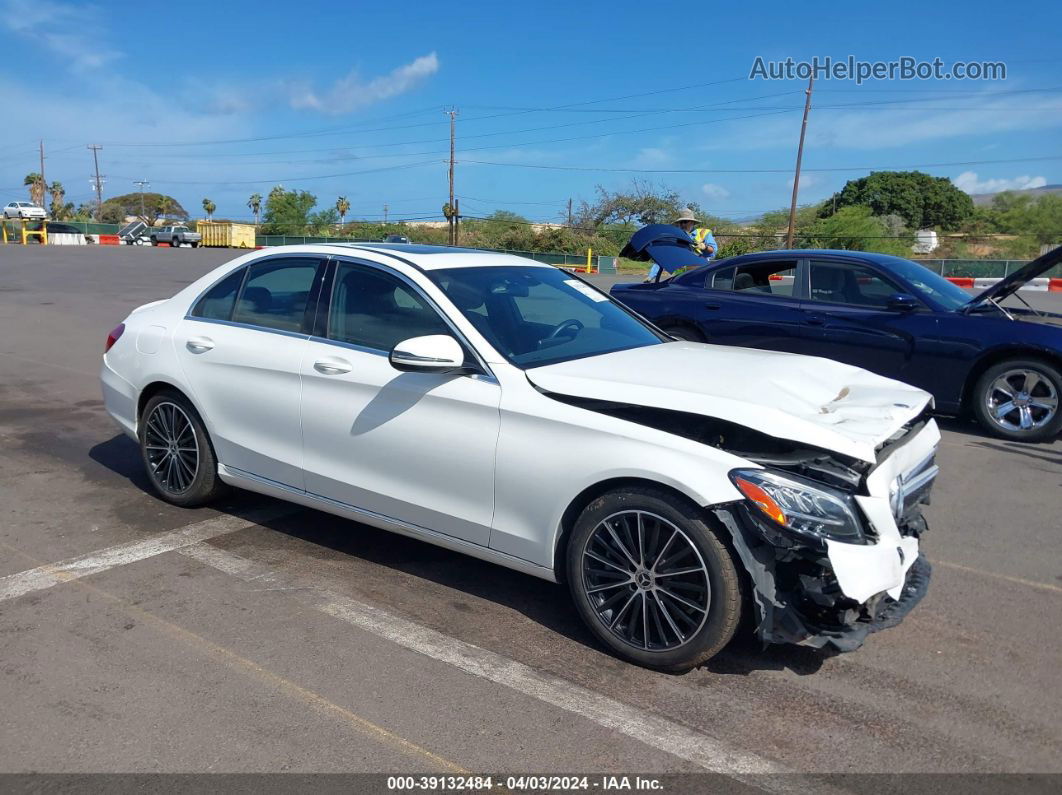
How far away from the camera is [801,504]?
10.6 ft

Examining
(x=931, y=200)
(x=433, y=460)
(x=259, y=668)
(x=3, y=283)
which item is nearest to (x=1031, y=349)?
(x=433, y=460)

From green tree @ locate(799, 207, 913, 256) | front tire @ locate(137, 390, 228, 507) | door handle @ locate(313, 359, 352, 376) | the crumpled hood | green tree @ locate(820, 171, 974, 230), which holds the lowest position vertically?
front tire @ locate(137, 390, 228, 507)

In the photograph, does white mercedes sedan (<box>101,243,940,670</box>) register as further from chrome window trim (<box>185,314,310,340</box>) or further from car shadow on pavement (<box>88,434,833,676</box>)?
car shadow on pavement (<box>88,434,833,676</box>)

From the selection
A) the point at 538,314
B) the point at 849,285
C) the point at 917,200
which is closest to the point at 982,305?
the point at 849,285

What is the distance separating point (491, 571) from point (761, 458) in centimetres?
181

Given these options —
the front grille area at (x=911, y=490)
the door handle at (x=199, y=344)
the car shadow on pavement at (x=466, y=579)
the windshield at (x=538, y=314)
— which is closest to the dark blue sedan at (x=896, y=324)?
the windshield at (x=538, y=314)

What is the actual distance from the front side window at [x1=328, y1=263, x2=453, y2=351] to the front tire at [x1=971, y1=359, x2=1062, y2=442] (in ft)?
18.5

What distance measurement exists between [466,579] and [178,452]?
2120mm

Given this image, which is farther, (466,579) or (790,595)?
(466,579)

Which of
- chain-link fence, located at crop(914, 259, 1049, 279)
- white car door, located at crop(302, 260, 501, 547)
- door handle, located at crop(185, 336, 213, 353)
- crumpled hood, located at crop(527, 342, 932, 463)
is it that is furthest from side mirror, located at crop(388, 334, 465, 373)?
chain-link fence, located at crop(914, 259, 1049, 279)

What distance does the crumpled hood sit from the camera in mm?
3373

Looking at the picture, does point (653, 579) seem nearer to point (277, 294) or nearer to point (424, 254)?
point (424, 254)

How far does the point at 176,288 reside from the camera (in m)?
22.3

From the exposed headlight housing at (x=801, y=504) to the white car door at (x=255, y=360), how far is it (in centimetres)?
251
